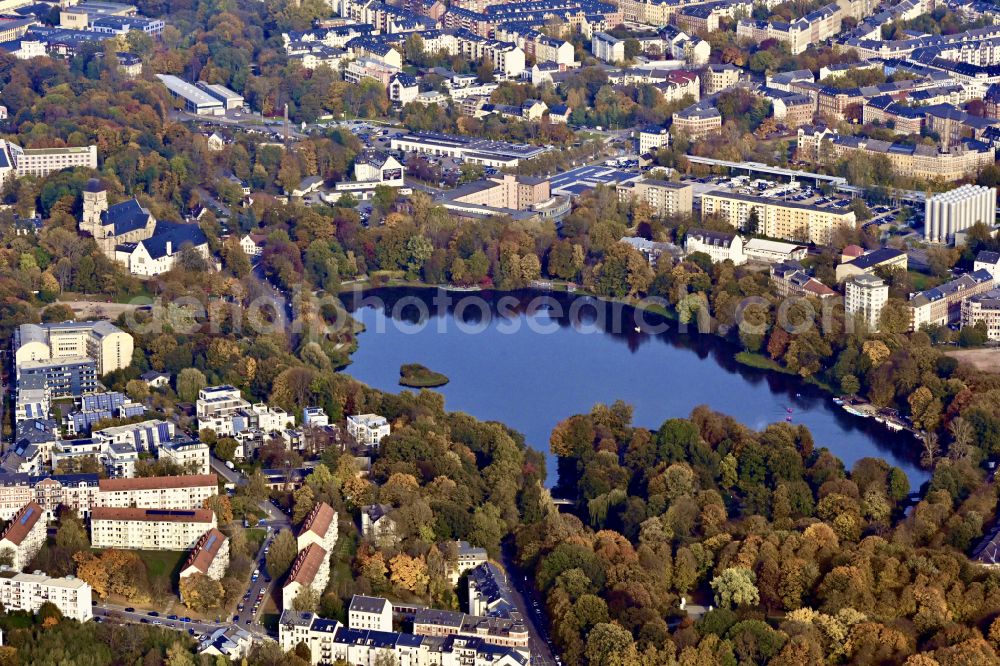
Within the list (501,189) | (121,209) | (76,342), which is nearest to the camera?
(76,342)

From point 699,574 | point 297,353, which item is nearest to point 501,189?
point 297,353

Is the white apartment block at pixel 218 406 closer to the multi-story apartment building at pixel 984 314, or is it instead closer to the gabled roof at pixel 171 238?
the gabled roof at pixel 171 238

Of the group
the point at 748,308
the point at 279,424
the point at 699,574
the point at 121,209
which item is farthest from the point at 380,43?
the point at 699,574

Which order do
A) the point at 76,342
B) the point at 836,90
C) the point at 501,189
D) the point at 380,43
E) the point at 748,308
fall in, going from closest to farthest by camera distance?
the point at 76,342, the point at 748,308, the point at 501,189, the point at 836,90, the point at 380,43

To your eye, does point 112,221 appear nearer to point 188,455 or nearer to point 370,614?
point 188,455

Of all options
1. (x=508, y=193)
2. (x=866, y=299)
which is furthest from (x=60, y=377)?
(x=508, y=193)

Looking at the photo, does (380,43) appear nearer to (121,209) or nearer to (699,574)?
(121,209)

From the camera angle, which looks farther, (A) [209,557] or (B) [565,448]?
(B) [565,448]

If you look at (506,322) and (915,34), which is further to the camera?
(915,34)
